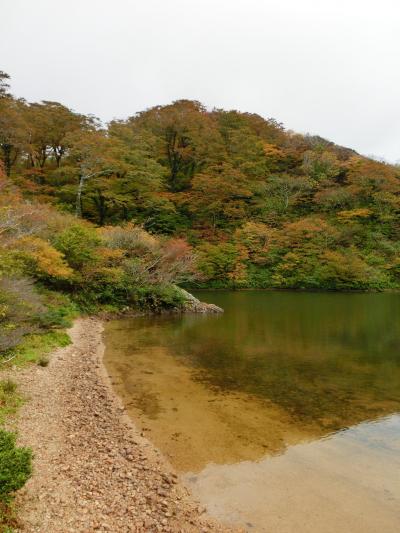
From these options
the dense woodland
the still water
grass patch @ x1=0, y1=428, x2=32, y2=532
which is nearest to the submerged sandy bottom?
the still water

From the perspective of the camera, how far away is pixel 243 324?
19.3 m

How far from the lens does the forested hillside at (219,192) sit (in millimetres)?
35125

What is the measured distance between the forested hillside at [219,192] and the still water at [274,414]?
13548 mm

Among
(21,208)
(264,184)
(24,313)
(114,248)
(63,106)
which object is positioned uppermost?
(63,106)

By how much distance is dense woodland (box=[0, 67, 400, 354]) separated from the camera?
34906 millimetres

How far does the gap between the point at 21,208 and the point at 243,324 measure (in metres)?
12.6

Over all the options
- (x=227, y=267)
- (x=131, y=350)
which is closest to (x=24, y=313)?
(x=131, y=350)

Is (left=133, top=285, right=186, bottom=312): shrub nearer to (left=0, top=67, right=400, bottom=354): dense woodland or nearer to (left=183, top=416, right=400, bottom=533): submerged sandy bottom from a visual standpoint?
(left=0, top=67, right=400, bottom=354): dense woodland

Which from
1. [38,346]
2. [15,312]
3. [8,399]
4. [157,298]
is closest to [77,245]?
[157,298]

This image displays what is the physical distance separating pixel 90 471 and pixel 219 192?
3674cm

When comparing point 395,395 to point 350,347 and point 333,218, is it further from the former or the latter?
point 333,218

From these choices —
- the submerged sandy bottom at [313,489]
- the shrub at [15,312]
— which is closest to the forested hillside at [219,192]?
the shrub at [15,312]

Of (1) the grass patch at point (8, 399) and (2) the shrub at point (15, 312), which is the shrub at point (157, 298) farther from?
(1) the grass patch at point (8, 399)

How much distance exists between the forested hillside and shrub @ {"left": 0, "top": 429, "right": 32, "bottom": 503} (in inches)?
906
